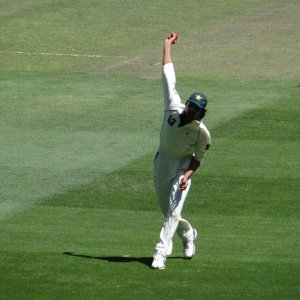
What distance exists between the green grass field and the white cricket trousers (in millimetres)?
425

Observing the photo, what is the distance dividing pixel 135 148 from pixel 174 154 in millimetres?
7792

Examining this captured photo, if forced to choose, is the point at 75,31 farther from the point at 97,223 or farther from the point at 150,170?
the point at 97,223

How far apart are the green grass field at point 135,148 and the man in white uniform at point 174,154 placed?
453mm

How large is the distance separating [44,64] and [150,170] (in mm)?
10990

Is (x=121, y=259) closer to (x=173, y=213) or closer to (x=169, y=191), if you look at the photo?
(x=173, y=213)

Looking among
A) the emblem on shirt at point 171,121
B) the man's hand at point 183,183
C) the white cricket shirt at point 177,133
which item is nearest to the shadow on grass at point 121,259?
the man's hand at point 183,183

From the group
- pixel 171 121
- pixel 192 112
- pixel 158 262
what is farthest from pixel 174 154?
pixel 158 262

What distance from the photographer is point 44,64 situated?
30.3 m

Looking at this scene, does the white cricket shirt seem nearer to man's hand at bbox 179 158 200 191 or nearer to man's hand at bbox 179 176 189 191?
man's hand at bbox 179 158 200 191

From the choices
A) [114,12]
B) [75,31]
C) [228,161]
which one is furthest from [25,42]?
[228,161]

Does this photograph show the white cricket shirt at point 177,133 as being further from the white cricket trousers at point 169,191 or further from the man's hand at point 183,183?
the man's hand at point 183,183

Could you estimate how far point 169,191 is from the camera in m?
13.9

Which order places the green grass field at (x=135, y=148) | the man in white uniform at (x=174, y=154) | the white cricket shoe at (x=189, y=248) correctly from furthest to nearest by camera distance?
the white cricket shoe at (x=189, y=248) → the man in white uniform at (x=174, y=154) → the green grass field at (x=135, y=148)

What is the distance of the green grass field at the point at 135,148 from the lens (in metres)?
13.4
